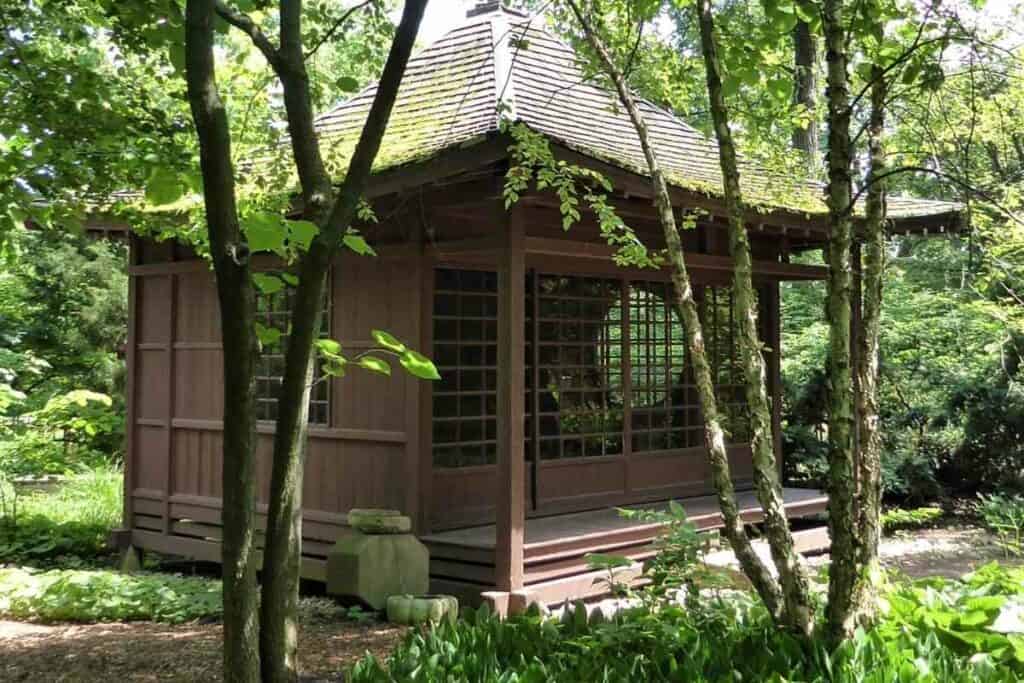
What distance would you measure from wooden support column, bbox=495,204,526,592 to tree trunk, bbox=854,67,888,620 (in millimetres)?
3189

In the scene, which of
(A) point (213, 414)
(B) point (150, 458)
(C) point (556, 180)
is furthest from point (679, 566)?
(B) point (150, 458)

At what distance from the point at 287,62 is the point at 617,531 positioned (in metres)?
6.28

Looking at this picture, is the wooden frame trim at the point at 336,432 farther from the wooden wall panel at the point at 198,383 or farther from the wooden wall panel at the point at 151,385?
the wooden wall panel at the point at 151,385

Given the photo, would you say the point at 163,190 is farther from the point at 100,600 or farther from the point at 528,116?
the point at 100,600

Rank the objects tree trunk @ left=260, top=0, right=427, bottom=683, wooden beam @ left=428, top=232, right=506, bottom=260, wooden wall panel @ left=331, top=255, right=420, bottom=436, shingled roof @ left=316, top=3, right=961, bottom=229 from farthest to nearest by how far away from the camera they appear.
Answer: wooden wall panel @ left=331, top=255, right=420, bottom=436, shingled roof @ left=316, top=3, right=961, bottom=229, wooden beam @ left=428, top=232, right=506, bottom=260, tree trunk @ left=260, top=0, right=427, bottom=683

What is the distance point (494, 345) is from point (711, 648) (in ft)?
18.5

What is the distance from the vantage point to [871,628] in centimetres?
383

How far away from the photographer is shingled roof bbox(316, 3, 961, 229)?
24.6 ft

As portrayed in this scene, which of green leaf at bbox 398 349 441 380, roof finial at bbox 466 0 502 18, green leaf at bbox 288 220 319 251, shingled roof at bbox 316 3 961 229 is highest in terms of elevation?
roof finial at bbox 466 0 502 18

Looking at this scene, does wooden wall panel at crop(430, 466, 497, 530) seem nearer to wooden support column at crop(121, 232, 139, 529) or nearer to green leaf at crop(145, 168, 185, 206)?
wooden support column at crop(121, 232, 139, 529)

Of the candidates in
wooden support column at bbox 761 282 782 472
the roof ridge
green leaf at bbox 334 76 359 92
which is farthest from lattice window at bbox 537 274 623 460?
green leaf at bbox 334 76 359 92

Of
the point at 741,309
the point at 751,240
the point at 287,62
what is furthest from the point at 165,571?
the point at 287,62

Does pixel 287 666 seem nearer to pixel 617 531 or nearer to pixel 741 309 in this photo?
pixel 741 309

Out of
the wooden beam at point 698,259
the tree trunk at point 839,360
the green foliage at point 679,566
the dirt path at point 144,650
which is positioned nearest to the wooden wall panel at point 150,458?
the dirt path at point 144,650
